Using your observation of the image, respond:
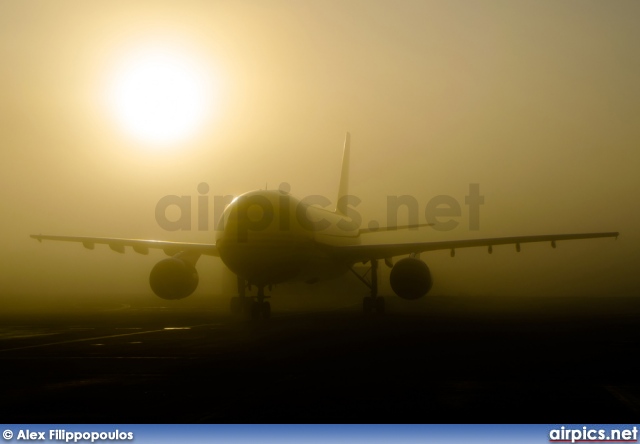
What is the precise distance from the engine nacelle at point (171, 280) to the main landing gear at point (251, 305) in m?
2.15

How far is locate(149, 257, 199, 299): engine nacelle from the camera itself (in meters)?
29.4

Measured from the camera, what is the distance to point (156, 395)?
1045 cm

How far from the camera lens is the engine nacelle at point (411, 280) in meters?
30.6

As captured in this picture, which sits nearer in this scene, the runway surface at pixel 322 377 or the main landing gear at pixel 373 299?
the runway surface at pixel 322 377

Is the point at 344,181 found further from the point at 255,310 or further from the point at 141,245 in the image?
the point at 255,310

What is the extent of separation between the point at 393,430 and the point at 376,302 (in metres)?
27.9

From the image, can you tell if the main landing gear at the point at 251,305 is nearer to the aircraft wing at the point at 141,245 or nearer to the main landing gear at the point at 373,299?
the aircraft wing at the point at 141,245

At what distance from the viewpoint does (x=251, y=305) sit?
28891 mm

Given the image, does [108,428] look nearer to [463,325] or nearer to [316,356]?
[316,356]

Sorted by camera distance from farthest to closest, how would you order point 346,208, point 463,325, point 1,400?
point 346,208, point 463,325, point 1,400

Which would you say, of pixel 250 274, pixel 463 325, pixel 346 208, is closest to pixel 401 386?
pixel 463 325

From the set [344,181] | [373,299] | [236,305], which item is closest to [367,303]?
[373,299]

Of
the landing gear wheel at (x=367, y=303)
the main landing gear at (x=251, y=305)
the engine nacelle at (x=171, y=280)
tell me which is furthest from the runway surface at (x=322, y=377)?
the landing gear wheel at (x=367, y=303)

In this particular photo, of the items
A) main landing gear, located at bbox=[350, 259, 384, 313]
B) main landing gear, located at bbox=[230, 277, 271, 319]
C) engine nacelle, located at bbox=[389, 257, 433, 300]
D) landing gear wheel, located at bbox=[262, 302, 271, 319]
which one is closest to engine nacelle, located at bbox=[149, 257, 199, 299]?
main landing gear, located at bbox=[230, 277, 271, 319]
